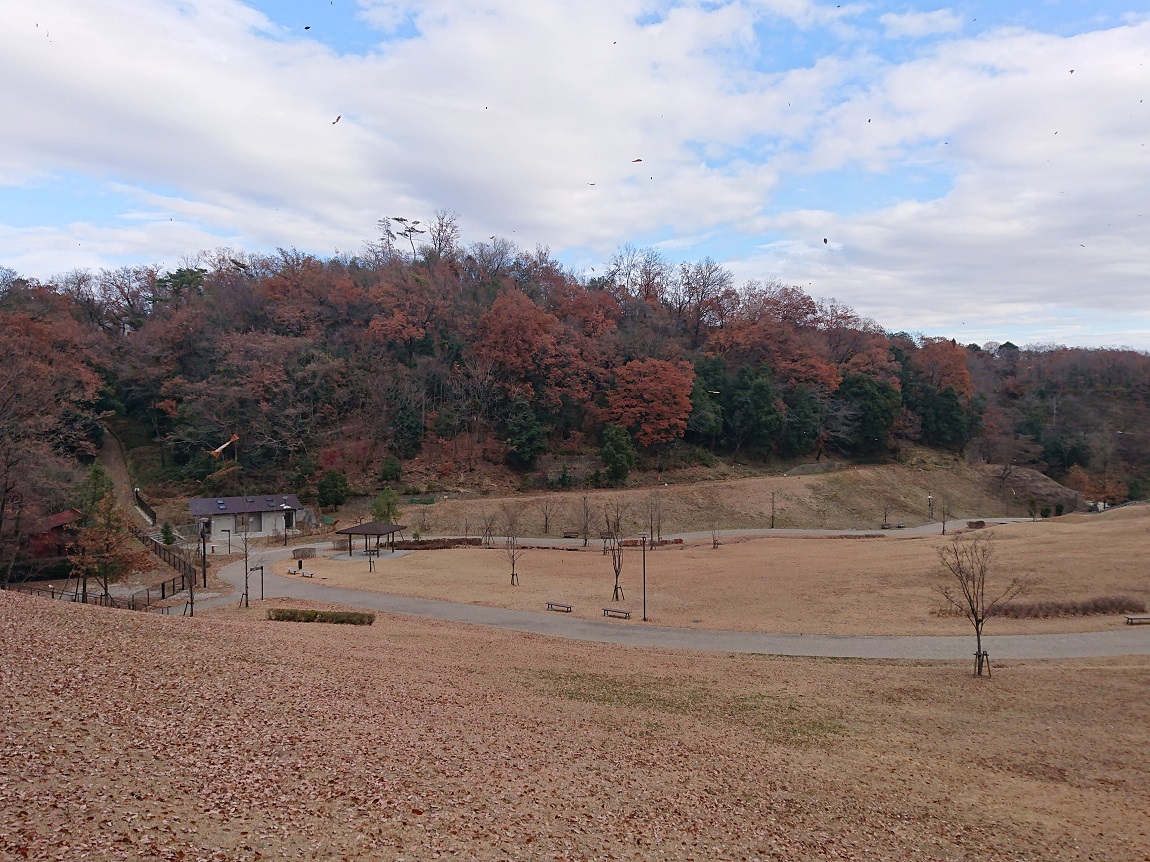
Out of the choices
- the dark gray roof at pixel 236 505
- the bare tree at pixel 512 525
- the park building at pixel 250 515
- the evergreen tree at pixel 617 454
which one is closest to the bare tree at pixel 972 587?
the bare tree at pixel 512 525

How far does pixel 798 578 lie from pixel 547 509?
20.6 metres

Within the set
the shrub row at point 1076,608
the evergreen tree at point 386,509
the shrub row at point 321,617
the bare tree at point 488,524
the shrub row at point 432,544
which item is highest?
the evergreen tree at point 386,509

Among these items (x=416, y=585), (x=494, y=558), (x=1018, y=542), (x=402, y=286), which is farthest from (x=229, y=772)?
(x=402, y=286)

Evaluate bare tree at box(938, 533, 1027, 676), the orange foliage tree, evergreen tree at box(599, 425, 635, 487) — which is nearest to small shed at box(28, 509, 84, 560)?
evergreen tree at box(599, 425, 635, 487)

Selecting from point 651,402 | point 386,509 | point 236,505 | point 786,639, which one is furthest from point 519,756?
point 651,402

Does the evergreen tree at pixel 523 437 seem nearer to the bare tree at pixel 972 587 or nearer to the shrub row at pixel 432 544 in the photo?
the shrub row at pixel 432 544

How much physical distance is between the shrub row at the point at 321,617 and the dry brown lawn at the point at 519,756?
5172mm

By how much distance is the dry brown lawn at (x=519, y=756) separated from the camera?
24.7ft

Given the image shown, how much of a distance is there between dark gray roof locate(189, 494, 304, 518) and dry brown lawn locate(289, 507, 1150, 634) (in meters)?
10.7

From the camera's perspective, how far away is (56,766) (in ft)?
25.5

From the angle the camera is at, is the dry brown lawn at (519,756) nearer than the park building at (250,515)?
Yes

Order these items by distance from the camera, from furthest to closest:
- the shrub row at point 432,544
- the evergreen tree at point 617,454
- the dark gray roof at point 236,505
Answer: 1. the evergreen tree at point 617,454
2. the dark gray roof at point 236,505
3. the shrub row at point 432,544

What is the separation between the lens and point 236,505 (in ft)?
147

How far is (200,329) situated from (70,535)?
Result: 3039 cm
